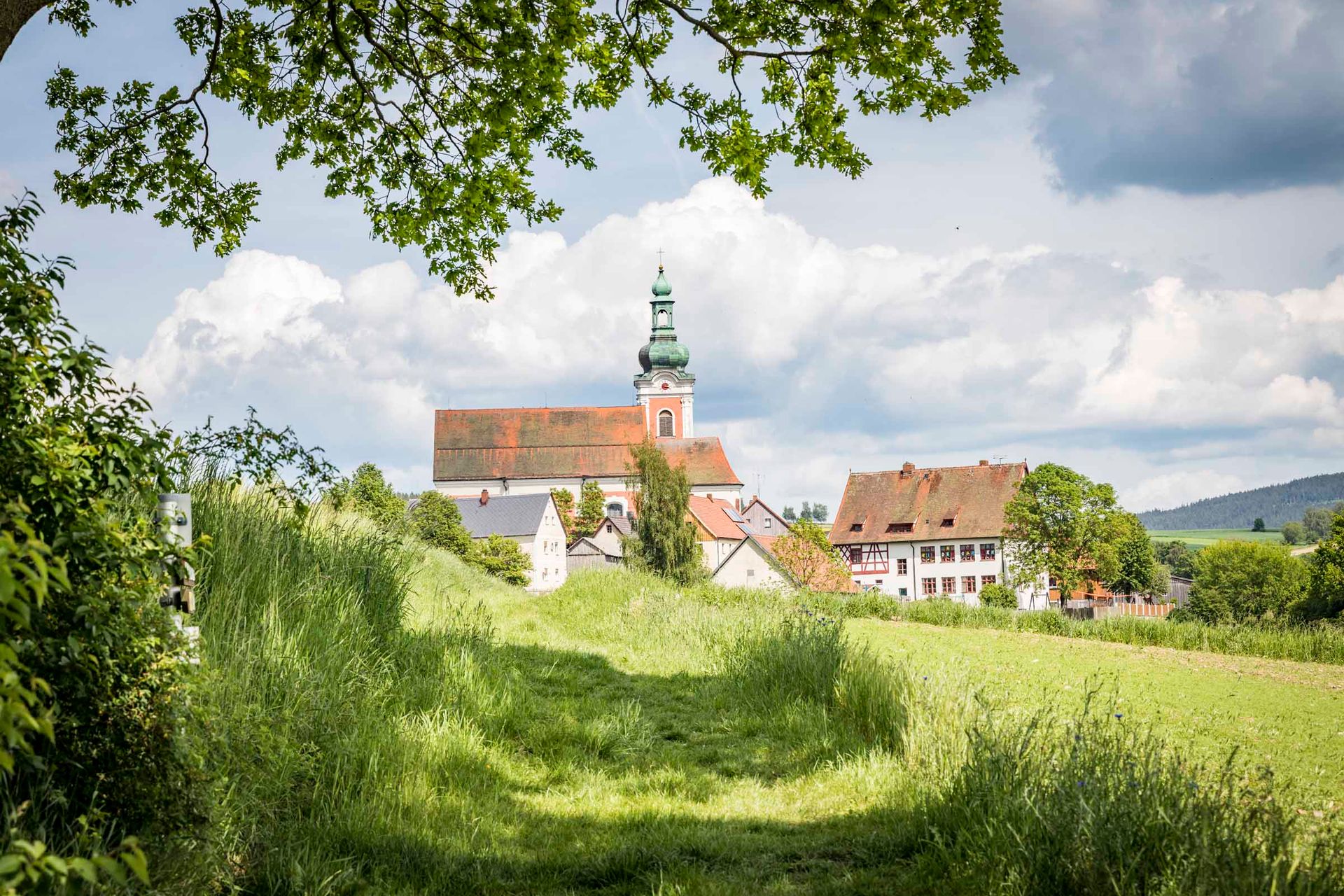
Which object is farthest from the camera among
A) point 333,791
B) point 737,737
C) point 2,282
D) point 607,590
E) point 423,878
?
point 607,590

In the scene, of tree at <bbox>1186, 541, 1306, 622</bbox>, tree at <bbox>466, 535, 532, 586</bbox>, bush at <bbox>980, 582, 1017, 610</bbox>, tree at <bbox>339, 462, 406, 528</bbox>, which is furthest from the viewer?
tree at <bbox>1186, 541, 1306, 622</bbox>

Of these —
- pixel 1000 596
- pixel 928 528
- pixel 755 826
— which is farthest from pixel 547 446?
pixel 755 826

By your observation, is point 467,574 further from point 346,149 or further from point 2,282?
point 2,282

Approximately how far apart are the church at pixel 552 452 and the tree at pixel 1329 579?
42.9 m

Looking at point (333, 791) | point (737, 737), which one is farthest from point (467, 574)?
point (333, 791)

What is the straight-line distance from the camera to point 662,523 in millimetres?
28531

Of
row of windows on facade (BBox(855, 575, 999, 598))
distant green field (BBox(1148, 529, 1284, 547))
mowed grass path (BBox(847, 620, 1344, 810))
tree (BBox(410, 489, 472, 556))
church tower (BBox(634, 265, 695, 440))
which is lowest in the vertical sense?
mowed grass path (BBox(847, 620, 1344, 810))

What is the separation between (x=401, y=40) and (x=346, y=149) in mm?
1261

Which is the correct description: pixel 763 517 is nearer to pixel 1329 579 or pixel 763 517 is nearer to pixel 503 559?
pixel 503 559

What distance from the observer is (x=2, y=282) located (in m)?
3.49

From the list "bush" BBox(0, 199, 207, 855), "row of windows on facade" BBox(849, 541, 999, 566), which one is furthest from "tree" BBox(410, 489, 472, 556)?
"bush" BBox(0, 199, 207, 855)

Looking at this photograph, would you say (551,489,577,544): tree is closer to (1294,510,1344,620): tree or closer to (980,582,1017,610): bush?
(980,582,1017,610): bush

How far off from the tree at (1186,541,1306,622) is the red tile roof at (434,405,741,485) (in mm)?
34948

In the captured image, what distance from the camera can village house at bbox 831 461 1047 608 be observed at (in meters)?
63.2
